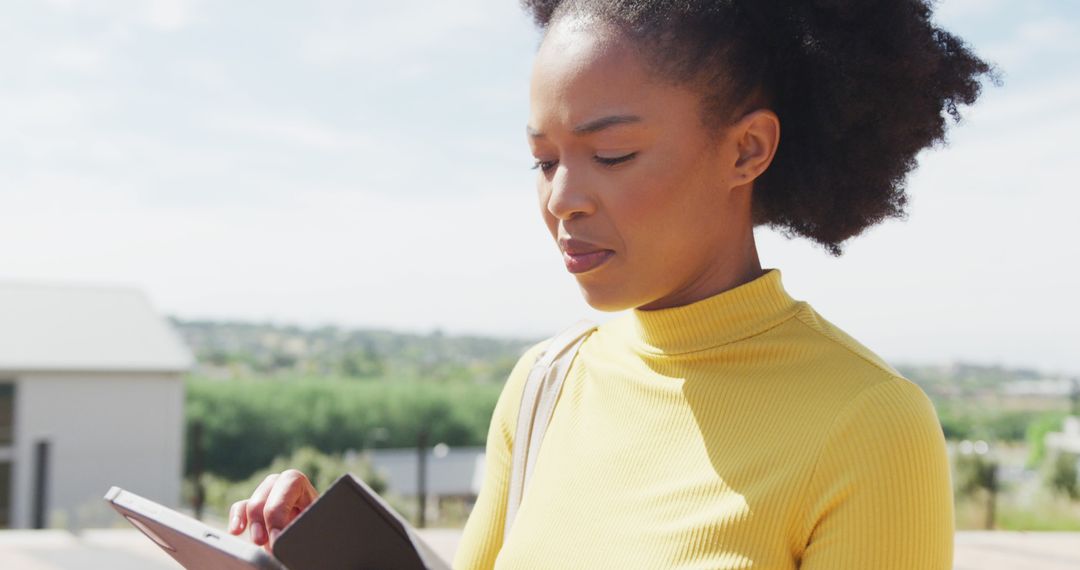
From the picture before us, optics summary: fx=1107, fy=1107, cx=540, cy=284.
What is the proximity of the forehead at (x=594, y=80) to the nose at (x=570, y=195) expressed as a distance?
0.05 meters

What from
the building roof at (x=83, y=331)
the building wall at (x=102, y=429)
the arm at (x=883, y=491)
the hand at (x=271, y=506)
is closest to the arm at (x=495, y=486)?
the hand at (x=271, y=506)

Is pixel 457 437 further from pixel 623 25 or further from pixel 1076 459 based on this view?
pixel 623 25

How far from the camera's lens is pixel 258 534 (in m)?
1.15

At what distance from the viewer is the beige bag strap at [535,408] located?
1.21m

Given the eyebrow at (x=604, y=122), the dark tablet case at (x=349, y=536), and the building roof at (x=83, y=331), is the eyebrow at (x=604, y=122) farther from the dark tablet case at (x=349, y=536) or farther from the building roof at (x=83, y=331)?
the building roof at (x=83, y=331)

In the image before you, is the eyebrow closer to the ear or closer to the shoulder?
the ear

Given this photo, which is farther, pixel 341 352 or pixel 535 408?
pixel 341 352

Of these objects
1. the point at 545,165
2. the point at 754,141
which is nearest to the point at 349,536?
the point at 545,165

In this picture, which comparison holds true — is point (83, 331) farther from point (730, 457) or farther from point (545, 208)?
point (730, 457)

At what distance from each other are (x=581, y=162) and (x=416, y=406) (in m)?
67.8

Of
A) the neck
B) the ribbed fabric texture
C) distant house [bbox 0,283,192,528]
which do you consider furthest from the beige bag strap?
distant house [bbox 0,283,192,528]

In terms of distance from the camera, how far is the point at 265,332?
84.3 m

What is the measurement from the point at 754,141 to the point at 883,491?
1.21 ft

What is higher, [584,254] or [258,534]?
[584,254]
